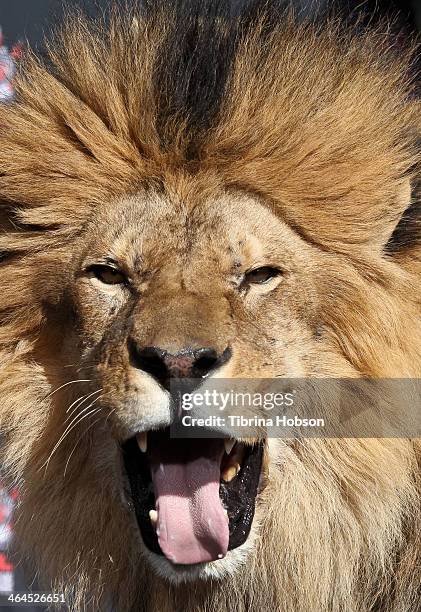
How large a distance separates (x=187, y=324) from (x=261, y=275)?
0.94 feet

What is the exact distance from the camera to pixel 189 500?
202cm

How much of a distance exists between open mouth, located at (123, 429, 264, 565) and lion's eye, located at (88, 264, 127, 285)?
0.35 meters

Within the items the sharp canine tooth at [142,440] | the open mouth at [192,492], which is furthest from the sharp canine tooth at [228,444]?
the sharp canine tooth at [142,440]

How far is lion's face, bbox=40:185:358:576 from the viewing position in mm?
1946

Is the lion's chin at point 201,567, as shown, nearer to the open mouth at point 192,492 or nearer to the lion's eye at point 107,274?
the open mouth at point 192,492

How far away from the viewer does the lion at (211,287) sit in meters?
2.09

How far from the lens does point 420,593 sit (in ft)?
7.36

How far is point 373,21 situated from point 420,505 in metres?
1.29

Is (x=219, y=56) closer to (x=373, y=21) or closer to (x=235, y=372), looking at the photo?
(x=373, y=21)

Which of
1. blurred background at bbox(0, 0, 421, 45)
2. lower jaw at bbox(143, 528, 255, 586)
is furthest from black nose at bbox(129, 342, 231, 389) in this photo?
blurred background at bbox(0, 0, 421, 45)

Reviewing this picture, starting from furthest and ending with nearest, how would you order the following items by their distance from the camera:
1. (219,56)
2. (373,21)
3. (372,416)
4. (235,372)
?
(373,21)
(219,56)
(372,416)
(235,372)

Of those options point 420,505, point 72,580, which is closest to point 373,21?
point 420,505

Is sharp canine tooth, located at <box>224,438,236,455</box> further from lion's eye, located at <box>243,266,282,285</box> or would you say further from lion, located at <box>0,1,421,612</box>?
lion's eye, located at <box>243,266,282,285</box>

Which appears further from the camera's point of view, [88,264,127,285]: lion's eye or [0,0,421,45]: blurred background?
[0,0,421,45]: blurred background
